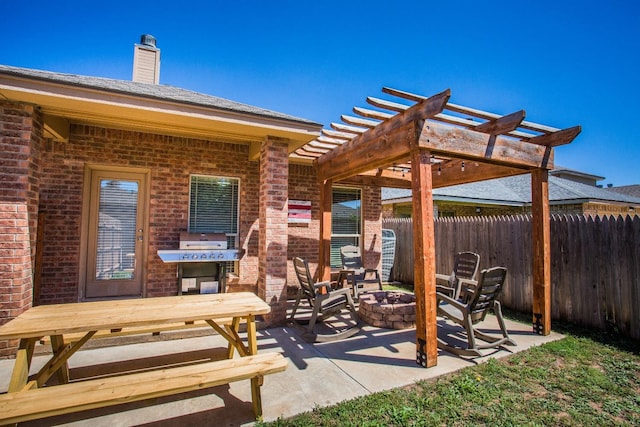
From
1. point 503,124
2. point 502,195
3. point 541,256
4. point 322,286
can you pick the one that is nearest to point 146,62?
point 322,286

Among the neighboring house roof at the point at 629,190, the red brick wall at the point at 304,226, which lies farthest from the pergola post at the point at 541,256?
the neighboring house roof at the point at 629,190

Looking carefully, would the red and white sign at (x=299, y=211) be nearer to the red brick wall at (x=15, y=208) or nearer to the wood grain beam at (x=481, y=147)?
the wood grain beam at (x=481, y=147)

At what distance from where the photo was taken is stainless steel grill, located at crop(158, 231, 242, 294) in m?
4.78

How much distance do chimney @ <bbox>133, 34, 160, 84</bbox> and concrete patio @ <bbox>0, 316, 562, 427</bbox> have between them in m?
5.81

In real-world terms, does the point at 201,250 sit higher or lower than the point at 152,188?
lower

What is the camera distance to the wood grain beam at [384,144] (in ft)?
10.9

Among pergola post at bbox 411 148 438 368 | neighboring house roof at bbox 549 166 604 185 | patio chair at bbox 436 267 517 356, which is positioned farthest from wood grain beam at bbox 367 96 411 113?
neighboring house roof at bbox 549 166 604 185

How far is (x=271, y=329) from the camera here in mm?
4570

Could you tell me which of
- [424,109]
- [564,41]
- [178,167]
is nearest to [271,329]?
[178,167]

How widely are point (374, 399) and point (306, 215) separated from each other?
449 centimetres

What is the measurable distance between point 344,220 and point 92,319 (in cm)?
565

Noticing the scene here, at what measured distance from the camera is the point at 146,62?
22.2 feet

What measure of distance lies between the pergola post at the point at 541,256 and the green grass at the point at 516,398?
765 millimetres

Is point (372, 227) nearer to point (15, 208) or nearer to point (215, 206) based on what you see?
point (215, 206)
